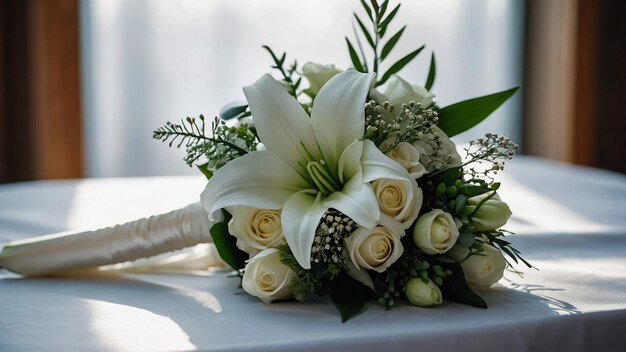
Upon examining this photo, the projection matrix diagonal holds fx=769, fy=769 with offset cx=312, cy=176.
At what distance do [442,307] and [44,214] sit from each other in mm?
1176

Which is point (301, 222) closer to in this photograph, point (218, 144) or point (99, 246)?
point (218, 144)

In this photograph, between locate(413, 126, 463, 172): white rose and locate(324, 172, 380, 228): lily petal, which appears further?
locate(413, 126, 463, 172): white rose

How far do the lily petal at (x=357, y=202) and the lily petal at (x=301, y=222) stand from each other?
0.07 feet

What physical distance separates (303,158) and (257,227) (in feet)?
0.38

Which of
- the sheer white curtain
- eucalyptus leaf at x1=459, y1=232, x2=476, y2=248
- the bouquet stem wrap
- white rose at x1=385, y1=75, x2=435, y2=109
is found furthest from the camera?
the sheer white curtain

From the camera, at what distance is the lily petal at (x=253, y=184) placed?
1001mm

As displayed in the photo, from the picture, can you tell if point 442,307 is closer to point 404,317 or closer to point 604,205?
point 404,317

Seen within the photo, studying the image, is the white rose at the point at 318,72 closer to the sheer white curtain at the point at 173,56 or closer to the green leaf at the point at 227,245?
the green leaf at the point at 227,245

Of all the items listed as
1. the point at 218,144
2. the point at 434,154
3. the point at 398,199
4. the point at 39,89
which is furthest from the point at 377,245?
the point at 39,89

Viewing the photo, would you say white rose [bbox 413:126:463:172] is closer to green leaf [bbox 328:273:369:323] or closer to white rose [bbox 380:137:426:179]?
white rose [bbox 380:137:426:179]

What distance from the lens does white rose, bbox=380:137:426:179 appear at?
1.03m

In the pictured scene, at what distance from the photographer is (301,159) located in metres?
1.07

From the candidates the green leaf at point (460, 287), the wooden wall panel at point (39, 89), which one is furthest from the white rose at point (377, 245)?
the wooden wall panel at point (39, 89)

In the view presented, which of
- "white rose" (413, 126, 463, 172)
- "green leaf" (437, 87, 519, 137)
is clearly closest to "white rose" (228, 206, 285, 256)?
"white rose" (413, 126, 463, 172)
